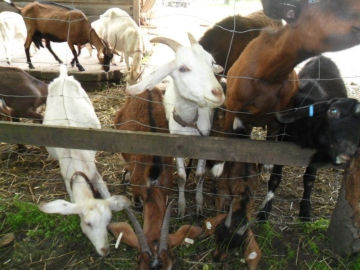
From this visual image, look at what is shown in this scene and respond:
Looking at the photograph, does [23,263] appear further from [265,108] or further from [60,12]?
[60,12]

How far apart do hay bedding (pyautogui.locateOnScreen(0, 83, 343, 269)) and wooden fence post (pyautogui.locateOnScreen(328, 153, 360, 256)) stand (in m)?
0.53

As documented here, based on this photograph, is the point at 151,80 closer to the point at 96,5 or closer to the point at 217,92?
the point at 217,92

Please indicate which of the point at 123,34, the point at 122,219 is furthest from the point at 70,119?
the point at 123,34

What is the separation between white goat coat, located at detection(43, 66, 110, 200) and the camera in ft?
10.6

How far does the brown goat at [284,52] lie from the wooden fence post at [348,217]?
82 centimetres

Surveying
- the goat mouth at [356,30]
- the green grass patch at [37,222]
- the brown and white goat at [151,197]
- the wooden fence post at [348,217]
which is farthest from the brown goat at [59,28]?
the goat mouth at [356,30]

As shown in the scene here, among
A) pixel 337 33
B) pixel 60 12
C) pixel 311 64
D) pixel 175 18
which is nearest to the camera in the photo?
pixel 337 33

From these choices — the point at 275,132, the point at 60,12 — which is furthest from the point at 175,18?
the point at 275,132

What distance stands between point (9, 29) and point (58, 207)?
21.2ft

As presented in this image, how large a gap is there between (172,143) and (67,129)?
31.7 inches

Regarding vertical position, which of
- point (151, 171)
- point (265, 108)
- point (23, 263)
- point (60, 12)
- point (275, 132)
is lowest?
point (23, 263)

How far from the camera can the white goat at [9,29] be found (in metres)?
7.42

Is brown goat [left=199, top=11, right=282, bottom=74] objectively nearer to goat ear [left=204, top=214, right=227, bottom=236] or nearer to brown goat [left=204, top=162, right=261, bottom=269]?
brown goat [left=204, top=162, right=261, bottom=269]

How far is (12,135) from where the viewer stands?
2.60 m
